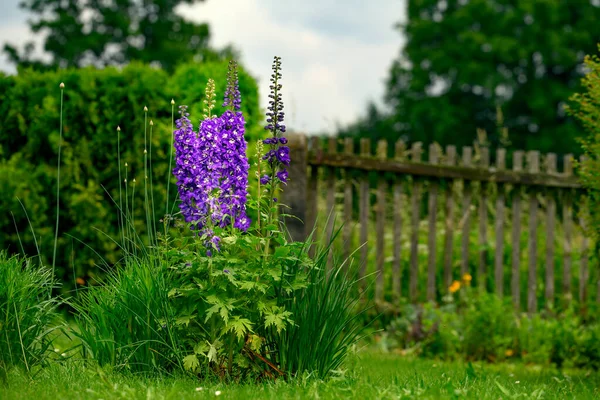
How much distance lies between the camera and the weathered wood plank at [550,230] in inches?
315

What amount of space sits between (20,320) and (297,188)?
3495mm

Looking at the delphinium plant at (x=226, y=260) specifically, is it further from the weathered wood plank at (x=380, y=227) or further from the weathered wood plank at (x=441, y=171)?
the weathered wood plank at (x=380, y=227)

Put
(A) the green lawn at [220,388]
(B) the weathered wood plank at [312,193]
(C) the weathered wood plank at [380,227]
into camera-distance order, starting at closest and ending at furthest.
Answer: (A) the green lawn at [220,388]
(B) the weathered wood plank at [312,193]
(C) the weathered wood plank at [380,227]

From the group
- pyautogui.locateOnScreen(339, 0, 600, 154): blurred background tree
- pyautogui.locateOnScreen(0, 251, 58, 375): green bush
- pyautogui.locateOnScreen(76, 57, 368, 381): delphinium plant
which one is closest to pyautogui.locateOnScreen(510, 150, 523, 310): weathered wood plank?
pyautogui.locateOnScreen(76, 57, 368, 381): delphinium plant

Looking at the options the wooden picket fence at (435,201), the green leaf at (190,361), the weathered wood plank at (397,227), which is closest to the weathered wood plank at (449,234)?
the wooden picket fence at (435,201)

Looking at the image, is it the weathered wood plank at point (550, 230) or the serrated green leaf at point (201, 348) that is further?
the weathered wood plank at point (550, 230)

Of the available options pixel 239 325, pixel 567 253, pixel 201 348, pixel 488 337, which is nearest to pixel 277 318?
pixel 239 325

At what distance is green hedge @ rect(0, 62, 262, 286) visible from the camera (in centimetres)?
681

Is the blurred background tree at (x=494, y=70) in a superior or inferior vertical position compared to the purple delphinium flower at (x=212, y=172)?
superior

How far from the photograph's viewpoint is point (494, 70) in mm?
23828

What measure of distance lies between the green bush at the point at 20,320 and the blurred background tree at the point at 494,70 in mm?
19280

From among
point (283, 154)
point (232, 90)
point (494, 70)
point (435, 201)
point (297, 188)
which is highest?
point (494, 70)

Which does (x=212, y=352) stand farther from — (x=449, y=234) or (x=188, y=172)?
(x=449, y=234)

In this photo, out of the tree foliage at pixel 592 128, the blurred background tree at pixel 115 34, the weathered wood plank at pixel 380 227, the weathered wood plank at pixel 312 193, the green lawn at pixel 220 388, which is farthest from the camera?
the blurred background tree at pixel 115 34
